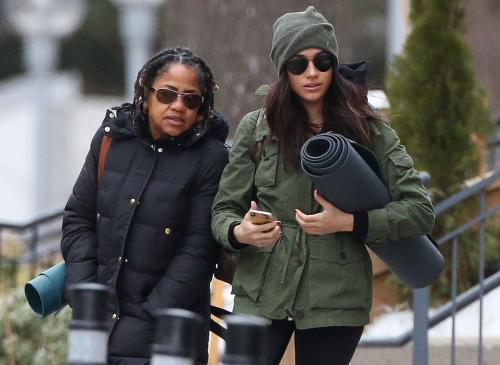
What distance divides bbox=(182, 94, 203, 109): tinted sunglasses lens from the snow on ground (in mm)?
2938

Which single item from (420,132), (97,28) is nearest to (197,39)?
(420,132)

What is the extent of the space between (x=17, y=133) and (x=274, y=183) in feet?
81.6

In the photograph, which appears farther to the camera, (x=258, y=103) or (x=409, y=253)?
(x=258, y=103)

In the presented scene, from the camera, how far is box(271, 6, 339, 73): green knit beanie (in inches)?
174

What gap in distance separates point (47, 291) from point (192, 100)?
783mm

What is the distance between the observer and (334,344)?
14.7 ft

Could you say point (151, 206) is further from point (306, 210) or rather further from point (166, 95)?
point (306, 210)

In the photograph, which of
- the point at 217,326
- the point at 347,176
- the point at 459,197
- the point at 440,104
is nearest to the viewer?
the point at 347,176

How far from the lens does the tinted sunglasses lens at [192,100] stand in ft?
15.1

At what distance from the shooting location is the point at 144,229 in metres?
4.55

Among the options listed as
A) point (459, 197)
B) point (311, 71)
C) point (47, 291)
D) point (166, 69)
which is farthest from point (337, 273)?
point (459, 197)

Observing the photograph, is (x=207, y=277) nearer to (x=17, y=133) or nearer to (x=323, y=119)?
(x=323, y=119)

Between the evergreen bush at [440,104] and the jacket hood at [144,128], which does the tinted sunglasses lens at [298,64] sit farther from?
the evergreen bush at [440,104]

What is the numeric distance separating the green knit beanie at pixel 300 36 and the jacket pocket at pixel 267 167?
26 centimetres
